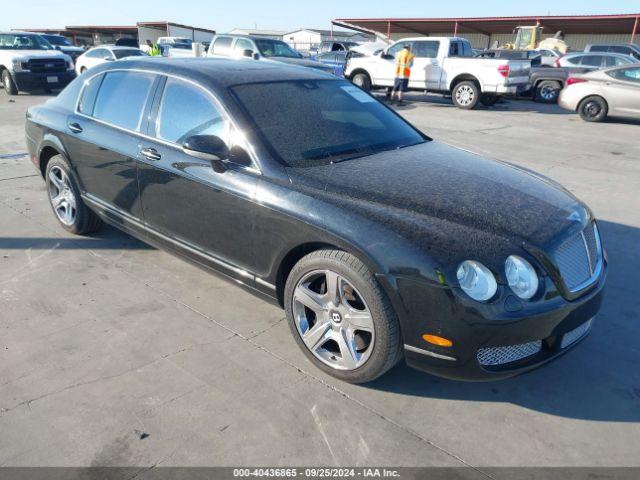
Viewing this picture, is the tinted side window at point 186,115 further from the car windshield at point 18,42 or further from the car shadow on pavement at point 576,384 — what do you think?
the car windshield at point 18,42

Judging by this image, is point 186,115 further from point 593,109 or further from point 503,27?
point 503,27

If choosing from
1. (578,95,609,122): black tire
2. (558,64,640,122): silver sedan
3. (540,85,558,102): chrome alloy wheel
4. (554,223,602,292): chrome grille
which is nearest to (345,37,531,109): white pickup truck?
(558,64,640,122): silver sedan

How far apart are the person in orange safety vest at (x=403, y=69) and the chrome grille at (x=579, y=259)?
12930 millimetres

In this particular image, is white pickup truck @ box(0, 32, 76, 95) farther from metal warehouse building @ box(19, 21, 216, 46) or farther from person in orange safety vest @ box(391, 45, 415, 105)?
metal warehouse building @ box(19, 21, 216, 46)

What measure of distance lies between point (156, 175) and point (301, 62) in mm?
12825

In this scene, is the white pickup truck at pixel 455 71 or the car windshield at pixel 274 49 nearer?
the white pickup truck at pixel 455 71

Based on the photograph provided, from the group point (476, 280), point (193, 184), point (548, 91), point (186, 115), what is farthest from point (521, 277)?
point (548, 91)

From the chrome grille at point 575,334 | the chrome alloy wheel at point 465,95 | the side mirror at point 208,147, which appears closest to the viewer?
the chrome grille at point 575,334

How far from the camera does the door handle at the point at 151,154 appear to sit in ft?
11.7

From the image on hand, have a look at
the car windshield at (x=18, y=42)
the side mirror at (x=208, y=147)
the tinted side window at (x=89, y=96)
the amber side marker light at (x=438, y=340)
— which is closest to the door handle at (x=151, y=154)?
the side mirror at (x=208, y=147)

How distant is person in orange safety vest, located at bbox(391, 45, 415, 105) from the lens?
14828 mm

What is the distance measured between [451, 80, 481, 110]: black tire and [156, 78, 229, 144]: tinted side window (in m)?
12.6

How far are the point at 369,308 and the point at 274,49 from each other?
15.0 metres

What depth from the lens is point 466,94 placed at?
1482 cm
